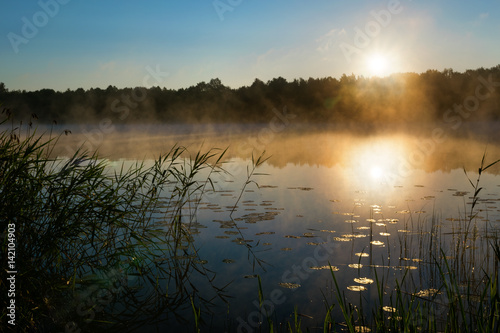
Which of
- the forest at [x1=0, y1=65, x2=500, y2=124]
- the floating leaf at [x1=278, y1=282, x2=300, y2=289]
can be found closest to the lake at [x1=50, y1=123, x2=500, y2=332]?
the floating leaf at [x1=278, y1=282, x2=300, y2=289]

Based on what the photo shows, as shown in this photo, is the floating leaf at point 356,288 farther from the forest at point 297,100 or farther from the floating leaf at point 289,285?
the forest at point 297,100

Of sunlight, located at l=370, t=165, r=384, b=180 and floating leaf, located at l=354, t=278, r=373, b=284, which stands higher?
sunlight, located at l=370, t=165, r=384, b=180

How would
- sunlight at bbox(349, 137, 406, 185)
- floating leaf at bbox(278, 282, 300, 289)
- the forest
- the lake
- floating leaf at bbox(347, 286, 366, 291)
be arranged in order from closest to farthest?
the lake → floating leaf at bbox(347, 286, 366, 291) → floating leaf at bbox(278, 282, 300, 289) → sunlight at bbox(349, 137, 406, 185) → the forest

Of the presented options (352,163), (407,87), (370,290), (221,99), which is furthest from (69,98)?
(370,290)

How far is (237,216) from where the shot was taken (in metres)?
6.91

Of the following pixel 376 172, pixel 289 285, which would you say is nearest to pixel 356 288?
pixel 289 285

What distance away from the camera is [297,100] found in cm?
4828

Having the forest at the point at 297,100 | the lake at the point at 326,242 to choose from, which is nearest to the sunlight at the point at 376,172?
the lake at the point at 326,242

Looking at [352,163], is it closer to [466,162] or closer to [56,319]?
[466,162]

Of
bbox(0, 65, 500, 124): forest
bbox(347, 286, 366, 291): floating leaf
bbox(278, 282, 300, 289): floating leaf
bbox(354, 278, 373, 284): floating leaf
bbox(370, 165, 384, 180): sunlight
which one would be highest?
bbox(0, 65, 500, 124): forest

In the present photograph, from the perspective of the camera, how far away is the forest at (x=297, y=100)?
1688 inches

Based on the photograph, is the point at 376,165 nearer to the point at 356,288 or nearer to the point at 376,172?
the point at 376,172

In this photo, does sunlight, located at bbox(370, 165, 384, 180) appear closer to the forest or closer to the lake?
the lake

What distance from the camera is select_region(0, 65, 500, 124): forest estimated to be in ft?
141
